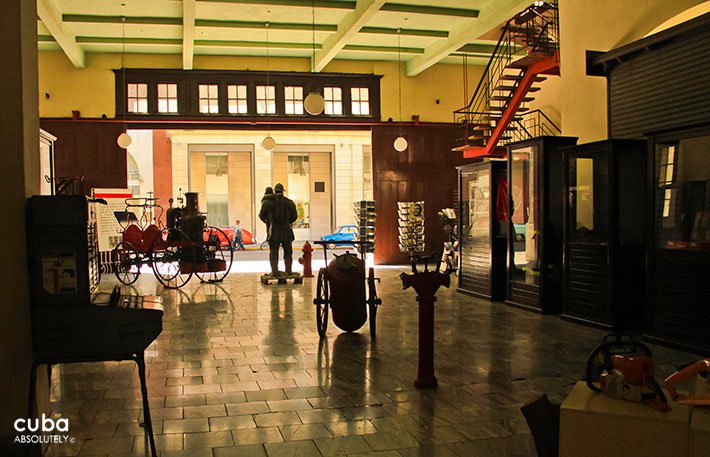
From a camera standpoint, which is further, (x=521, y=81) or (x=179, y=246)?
(x=521, y=81)

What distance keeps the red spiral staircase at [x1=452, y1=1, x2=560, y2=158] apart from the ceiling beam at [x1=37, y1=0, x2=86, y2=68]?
29.0ft

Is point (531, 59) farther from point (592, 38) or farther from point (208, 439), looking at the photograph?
point (208, 439)

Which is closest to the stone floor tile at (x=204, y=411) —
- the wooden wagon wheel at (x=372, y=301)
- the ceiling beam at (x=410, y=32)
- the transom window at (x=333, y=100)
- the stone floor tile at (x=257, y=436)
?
the stone floor tile at (x=257, y=436)

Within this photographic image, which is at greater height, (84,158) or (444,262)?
(84,158)

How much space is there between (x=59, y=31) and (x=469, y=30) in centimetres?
842

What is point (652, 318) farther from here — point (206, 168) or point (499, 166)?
point (206, 168)

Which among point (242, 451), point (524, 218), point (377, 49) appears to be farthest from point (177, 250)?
point (242, 451)

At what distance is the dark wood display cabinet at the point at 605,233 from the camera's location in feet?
24.9

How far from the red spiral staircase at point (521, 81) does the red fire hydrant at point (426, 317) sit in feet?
27.2

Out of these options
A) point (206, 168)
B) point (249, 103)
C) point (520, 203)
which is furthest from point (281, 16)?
point (206, 168)

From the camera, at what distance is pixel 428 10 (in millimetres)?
12836

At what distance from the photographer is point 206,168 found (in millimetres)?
25281

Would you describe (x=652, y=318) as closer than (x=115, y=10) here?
Yes

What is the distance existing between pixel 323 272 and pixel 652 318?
369cm
